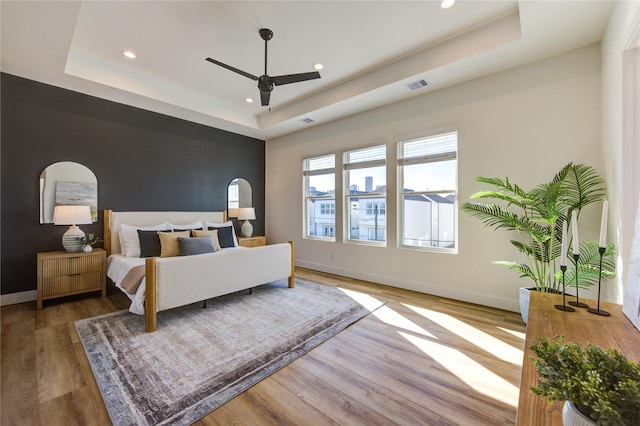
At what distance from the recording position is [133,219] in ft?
13.6

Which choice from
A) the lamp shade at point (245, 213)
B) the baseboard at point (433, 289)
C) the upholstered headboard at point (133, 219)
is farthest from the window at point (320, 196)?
the upholstered headboard at point (133, 219)

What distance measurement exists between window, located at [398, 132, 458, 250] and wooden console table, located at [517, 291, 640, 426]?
7.22 feet

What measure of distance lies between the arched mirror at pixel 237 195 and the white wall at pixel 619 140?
17.5 feet

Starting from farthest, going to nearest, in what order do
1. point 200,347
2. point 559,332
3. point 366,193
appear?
point 366,193 → point 200,347 → point 559,332

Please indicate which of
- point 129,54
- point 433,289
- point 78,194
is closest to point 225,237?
point 78,194

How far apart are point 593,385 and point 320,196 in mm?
4740

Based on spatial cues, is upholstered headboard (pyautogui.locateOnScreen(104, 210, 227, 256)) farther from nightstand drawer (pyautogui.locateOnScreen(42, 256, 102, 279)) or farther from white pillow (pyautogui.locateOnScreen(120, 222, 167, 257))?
nightstand drawer (pyautogui.locateOnScreen(42, 256, 102, 279))

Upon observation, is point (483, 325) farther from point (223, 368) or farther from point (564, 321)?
point (223, 368)

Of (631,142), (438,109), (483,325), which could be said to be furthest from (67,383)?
(438,109)

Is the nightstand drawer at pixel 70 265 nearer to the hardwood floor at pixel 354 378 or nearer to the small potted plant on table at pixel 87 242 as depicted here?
the small potted plant on table at pixel 87 242

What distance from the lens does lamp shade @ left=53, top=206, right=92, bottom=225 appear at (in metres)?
3.30

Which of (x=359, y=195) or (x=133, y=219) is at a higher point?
(x=359, y=195)

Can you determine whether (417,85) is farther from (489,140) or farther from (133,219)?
(133,219)

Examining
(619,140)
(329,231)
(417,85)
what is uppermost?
(417,85)
